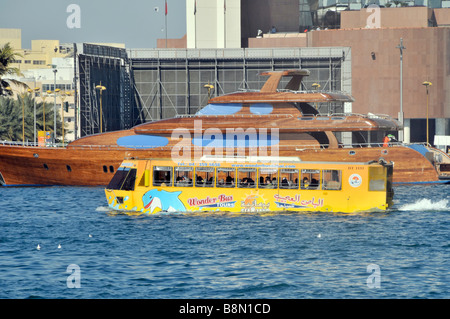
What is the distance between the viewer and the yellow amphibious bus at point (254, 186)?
4088 centimetres

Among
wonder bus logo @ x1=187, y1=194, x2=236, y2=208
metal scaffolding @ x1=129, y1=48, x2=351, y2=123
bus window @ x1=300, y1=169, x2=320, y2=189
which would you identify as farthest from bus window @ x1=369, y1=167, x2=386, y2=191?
metal scaffolding @ x1=129, y1=48, x2=351, y2=123

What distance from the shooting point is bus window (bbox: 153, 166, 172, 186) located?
41750mm

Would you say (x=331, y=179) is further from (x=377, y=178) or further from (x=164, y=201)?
(x=164, y=201)

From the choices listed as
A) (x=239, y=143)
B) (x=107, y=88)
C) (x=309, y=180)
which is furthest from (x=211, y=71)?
(x=309, y=180)

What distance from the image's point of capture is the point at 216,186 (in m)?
41.6

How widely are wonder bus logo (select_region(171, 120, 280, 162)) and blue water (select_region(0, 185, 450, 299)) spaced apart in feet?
70.3

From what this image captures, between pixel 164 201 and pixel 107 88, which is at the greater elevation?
pixel 107 88

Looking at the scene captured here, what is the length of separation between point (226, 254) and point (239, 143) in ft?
117

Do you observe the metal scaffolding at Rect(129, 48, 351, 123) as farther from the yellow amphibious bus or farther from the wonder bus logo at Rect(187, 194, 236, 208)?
the wonder bus logo at Rect(187, 194, 236, 208)

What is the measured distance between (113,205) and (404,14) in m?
80.5

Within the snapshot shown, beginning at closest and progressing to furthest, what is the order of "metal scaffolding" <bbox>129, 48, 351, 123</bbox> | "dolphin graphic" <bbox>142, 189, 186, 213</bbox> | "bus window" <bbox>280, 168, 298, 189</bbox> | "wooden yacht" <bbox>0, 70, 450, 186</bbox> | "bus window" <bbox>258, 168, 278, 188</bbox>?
"bus window" <bbox>280, 168, 298, 189</bbox> < "bus window" <bbox>258, 168, 278, 188</bbox> < "dolphin graphic" <bbox>142, 189, 186, 213</bbox> < "wooden yacht" <bbox>0, 70, 450, 186</bbox> < "metal scaffolding" <bbox>129, 48, 351, 123</bbox>

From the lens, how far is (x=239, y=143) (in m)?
66.8

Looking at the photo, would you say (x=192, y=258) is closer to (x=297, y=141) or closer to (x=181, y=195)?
(x=181, y=195)

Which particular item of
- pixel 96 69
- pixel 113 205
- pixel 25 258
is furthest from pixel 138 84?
pixel 25 258
